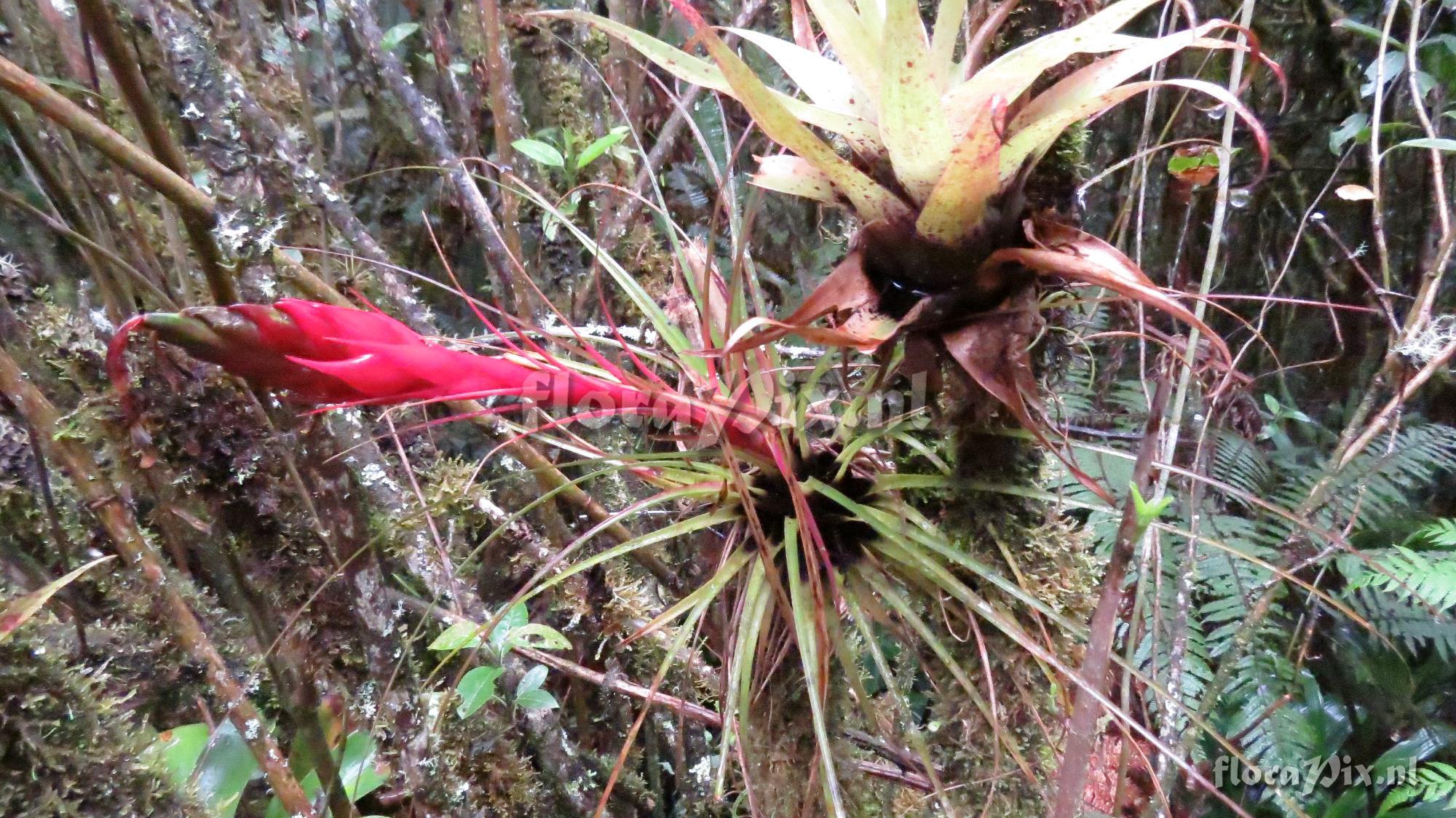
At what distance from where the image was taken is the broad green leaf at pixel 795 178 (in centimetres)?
48

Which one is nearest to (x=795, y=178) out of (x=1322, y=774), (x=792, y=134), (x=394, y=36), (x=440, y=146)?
(x=792, y=134)

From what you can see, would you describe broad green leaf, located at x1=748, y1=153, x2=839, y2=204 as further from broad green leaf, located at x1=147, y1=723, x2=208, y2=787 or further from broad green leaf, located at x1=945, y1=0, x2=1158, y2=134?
broad green leaf, located at x1=147, y1=723, x2=208, y2=787

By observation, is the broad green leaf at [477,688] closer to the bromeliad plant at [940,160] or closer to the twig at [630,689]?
the twig at [630,689]

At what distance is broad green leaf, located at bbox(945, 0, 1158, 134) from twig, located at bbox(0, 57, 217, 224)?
50 cm

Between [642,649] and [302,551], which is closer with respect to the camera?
[302,551]

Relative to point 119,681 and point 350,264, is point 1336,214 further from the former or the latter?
point 119,681

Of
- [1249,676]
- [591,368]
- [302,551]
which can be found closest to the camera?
[591,368]

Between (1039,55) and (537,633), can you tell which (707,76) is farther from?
(537,633)

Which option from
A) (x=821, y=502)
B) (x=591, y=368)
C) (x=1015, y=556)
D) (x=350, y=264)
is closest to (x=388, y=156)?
(x=350, y=264)

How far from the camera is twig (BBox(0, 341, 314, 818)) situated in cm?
64

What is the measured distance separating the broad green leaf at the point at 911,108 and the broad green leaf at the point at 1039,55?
0.02 meters

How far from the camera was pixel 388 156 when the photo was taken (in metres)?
1.41

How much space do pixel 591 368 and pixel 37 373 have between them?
58 centimetres

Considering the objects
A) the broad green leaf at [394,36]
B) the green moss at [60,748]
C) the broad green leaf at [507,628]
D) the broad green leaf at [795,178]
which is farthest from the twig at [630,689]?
the broad green leaf at [394,36]
